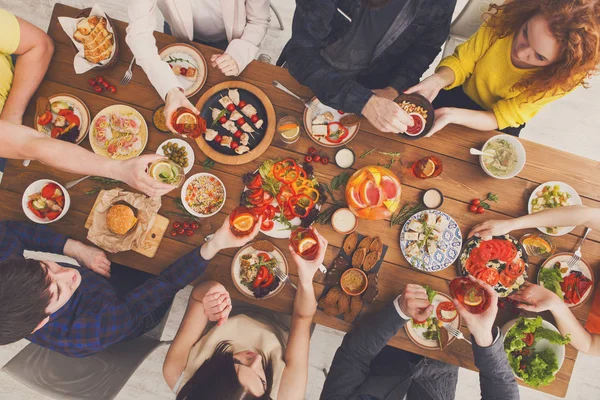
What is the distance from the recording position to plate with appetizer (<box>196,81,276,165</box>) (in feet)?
5.89

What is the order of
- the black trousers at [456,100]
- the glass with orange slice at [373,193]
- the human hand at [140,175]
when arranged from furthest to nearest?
1. the black trousers at [456,100]
2. the glass with orange slice at [373,193]
3. the human hand at [140,175]

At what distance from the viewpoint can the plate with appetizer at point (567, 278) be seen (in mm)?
1771

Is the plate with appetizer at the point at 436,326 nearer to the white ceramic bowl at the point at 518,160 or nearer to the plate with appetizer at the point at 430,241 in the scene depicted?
the plate with appetizer at the point at 430,241

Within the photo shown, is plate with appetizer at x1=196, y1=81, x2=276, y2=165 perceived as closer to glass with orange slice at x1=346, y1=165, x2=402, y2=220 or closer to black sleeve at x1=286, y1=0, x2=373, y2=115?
black sleeve at x1=286, y1=0, x2=373, y2=115

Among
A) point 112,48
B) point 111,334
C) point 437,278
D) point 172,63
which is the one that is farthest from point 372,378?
point 112,48

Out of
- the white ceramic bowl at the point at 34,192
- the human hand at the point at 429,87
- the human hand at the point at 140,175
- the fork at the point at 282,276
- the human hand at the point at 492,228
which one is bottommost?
the white ceramic bowl at the point at 34,192

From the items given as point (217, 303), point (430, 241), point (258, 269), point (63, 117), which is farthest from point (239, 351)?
point (63, 117)

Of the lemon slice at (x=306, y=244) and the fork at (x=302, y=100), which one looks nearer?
the lemon slice at (x=306, y=244)

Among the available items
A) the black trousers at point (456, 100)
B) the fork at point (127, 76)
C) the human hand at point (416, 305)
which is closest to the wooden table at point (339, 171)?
the fork at point (127, 76)

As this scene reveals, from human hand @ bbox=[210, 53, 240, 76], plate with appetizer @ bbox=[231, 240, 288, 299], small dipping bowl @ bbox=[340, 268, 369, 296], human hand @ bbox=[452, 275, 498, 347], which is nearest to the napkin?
human hand @ bbox=[210, 53, 240, 76]

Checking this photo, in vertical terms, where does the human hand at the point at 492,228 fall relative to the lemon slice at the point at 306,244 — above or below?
above

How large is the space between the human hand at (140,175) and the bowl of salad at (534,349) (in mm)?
1782

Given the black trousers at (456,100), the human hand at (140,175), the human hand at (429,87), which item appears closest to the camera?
the human hand at (140,175)

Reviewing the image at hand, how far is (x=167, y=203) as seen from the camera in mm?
1798
